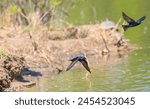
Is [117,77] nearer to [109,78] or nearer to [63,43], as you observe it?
[109,78]

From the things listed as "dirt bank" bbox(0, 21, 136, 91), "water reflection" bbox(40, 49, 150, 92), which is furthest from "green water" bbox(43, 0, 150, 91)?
"dirt bank" bbox(0, 21, 136, 91)

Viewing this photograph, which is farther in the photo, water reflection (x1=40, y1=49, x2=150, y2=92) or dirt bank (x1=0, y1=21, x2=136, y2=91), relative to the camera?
dirt bank (x1=0, y1=21, x2=136, y2=91)

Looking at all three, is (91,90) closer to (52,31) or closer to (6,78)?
(6,78)

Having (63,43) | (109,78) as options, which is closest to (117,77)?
(109,78)

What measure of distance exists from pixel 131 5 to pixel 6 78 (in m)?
23.7

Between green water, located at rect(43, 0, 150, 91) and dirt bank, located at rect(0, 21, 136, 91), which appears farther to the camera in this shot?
dirt bank, located at rect(0, 21, 136, 91)

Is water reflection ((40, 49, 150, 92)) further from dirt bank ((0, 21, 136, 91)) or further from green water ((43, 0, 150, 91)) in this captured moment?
dirt bank ((0, 21, 136, 91))

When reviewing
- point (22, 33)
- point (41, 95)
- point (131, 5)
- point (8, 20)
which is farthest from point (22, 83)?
point (131, 5)

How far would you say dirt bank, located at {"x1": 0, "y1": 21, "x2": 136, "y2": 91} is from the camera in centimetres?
1726

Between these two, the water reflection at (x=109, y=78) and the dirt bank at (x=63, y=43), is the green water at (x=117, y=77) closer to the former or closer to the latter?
the water reflection at (x=109, y=78)

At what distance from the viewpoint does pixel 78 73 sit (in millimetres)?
15281

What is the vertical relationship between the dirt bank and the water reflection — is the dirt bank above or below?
above

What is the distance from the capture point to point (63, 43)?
20.0 m

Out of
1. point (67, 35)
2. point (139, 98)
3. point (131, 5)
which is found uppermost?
point (131, 5)
